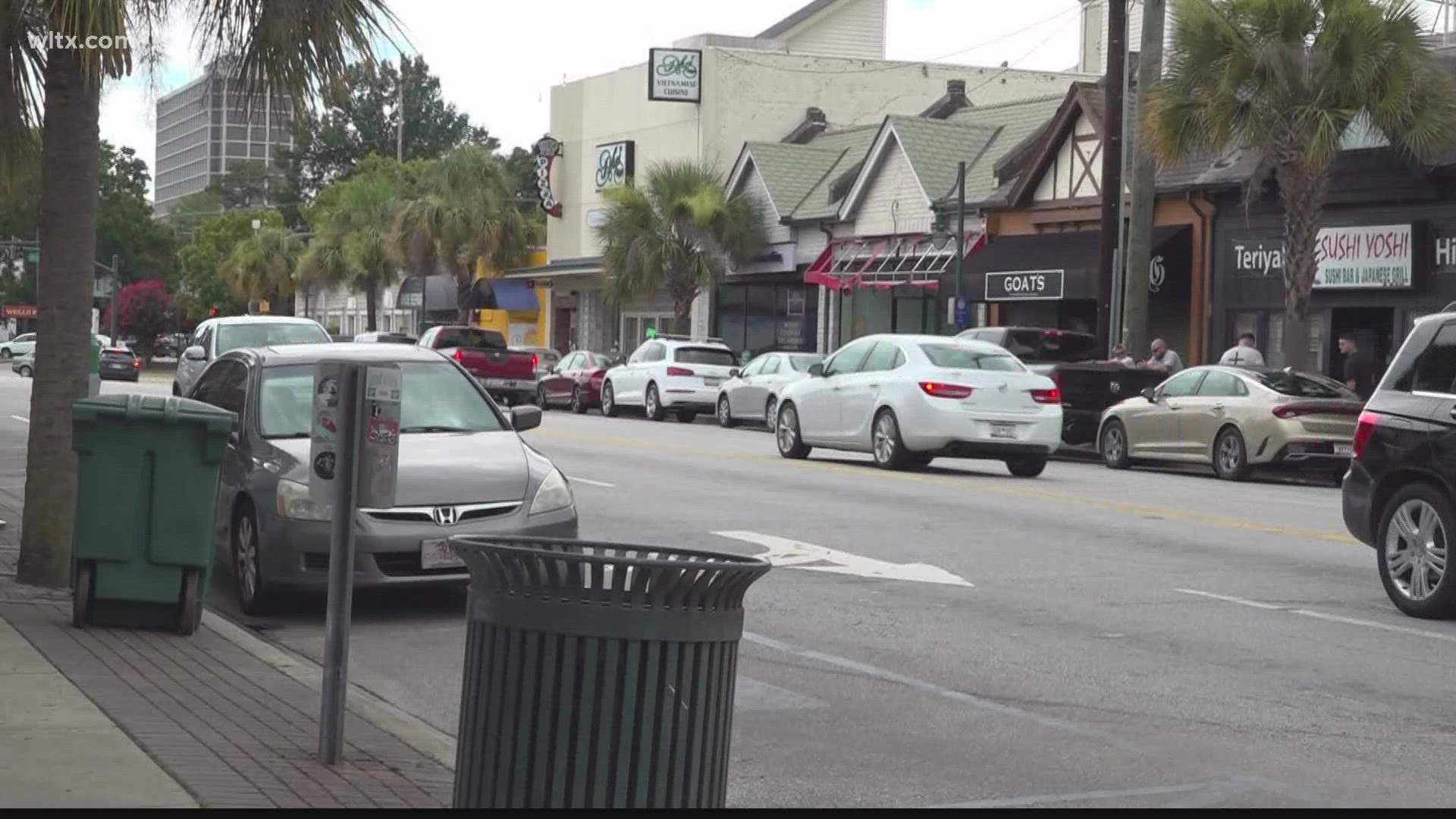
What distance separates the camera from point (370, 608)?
38.4ft

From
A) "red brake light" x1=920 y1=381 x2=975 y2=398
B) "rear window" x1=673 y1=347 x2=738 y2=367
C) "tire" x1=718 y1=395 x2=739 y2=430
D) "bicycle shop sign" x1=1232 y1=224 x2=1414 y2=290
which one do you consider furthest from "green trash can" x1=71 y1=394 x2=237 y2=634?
"rear window" x1=673 y1=347 x2=738 y2=367

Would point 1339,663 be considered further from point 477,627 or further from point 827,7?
point 827,7

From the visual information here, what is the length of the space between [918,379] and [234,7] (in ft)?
39.1

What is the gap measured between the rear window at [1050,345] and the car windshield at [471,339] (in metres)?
14.1

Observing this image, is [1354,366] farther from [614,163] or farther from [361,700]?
[614,163]

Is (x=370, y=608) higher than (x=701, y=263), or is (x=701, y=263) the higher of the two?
(x=701, y=263)

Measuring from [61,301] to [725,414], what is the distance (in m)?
25.9

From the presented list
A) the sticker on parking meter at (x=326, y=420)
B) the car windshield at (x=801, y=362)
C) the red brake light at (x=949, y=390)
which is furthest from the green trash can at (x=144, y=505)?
the car windshield at (x=801, y=362)

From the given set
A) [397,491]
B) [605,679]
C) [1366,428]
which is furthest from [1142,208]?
[605,679]

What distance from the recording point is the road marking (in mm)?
10414

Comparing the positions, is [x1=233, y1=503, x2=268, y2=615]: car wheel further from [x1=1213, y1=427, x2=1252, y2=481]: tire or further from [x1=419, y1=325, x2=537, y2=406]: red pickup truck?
[x1=419, y1=325, x2=537, y2=406]: red pickup truck

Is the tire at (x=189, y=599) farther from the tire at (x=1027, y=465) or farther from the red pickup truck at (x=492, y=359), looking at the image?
the red pickup truck at (x=492, y=359)

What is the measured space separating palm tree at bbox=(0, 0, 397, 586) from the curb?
1.14 meters

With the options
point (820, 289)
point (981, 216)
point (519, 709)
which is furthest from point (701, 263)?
point (519, 709)
